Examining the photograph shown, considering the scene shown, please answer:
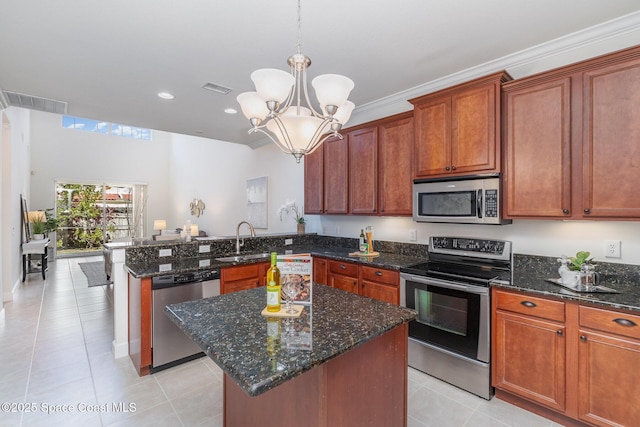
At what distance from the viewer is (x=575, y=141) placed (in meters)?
2.12

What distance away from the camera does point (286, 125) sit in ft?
6.22

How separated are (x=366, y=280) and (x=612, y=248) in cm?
195

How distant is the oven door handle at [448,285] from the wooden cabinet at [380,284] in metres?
0.18

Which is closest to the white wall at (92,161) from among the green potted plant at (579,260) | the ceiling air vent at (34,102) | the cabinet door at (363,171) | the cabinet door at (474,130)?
the ceiling air vent at (34,102)

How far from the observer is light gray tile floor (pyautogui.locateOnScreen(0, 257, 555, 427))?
2.09m

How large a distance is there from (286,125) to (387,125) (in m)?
1.80

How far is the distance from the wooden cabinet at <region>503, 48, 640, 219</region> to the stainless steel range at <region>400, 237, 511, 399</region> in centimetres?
52

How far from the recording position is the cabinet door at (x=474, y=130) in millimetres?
2471

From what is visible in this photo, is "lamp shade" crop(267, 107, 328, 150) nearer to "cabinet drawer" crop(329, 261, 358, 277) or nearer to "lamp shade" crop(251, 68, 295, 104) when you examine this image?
"lamp shade" crop(251, 68, 295, 104)

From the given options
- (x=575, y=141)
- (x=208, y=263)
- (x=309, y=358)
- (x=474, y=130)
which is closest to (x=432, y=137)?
(x=474, y=130)

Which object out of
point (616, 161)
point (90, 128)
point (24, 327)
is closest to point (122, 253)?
point (24, 327)

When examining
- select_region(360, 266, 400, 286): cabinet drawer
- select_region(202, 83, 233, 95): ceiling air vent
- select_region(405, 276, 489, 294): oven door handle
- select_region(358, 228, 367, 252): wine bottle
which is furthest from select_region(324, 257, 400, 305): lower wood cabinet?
select_region(202, 83, 233, 95): ceiling air vent

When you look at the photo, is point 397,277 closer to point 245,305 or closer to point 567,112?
point 245,305

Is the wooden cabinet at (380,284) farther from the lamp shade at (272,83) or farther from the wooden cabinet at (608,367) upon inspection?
the lamp shade at (272,83)
